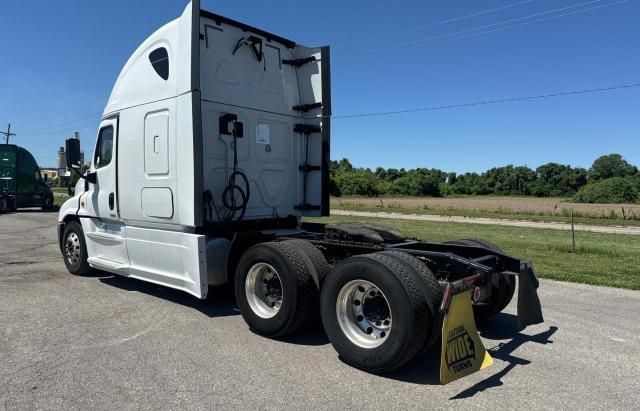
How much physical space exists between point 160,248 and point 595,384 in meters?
4.86

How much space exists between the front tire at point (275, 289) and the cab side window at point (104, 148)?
3.25 m

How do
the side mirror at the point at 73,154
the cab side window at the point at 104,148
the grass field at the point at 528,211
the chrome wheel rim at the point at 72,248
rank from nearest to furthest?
the cab side window at the point at 104,148
the side mirror at the point at 73,154
the chrome wheel rim at the point at 72,248
the grass field at the point at 528,211

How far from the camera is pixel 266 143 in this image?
266 inches

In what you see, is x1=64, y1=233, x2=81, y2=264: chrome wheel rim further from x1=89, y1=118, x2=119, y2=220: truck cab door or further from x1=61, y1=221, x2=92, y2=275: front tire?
x1=89, y1=118, x2=119, y2=220: truck cab door

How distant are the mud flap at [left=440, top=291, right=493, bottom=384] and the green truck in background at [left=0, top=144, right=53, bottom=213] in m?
28.9

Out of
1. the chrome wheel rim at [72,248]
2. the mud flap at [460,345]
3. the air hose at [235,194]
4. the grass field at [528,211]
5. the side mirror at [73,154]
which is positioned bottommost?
the grass field at [528,211]

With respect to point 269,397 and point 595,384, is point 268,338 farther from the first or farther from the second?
point 595,384

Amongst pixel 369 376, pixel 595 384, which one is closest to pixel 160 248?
pixel 369 376

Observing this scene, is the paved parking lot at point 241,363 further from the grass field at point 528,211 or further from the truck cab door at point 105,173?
the grass field at point 528,211

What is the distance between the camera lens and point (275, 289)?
5.20 m

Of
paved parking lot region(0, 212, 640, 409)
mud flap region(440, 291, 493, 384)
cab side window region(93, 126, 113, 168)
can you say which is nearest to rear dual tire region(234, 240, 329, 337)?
paved parking lot region(0, 212, 640, 409)

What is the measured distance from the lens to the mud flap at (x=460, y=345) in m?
3.74

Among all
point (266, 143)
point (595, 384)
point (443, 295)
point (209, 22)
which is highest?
point (209, 22)

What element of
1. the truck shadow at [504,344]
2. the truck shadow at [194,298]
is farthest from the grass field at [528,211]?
the truck shadow at [194,298]
